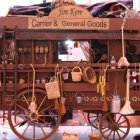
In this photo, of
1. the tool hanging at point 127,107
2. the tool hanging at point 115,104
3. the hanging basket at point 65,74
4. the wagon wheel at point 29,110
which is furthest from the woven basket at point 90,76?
the wagon wheel at point 29,110

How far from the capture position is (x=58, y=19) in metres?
4.93

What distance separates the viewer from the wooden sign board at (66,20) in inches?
194

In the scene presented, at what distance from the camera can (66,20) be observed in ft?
16.2

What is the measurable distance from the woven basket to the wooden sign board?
810 millimetres

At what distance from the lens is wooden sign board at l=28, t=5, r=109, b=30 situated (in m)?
4.93

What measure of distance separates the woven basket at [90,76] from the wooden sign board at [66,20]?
0.81 m

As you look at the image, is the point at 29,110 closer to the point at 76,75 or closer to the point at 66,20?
the point at 76,75

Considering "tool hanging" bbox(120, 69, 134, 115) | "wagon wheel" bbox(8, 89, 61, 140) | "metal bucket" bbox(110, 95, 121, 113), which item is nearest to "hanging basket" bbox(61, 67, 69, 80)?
"wagon wheel" bbox(8, 89, 61, 140)

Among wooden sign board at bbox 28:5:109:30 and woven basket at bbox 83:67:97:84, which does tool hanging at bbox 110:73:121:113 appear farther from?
wooden sign board at bbox 28:5:109:30

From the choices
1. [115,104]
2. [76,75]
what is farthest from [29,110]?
[115,104]

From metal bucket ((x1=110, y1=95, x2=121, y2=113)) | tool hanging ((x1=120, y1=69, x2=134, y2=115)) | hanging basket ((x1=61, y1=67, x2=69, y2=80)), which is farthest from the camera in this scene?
hanging basket ((x1=61, y1=67, x2=69, y2=80))

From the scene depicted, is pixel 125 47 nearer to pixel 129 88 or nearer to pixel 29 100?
pixel 129 88

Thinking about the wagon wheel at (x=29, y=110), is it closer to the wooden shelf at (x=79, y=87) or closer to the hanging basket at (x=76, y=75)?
the wooden shelf at (x=79, y=87)

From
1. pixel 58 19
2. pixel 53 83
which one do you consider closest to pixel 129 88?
pixel 53 83
